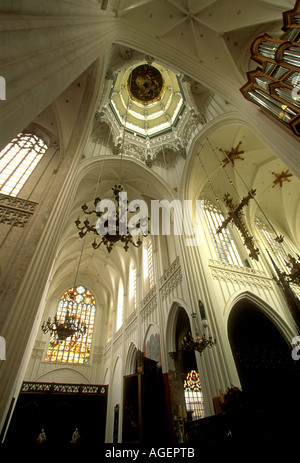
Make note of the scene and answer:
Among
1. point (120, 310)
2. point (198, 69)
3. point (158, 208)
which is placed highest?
point (158, 208)

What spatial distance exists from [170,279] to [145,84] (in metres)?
11.6

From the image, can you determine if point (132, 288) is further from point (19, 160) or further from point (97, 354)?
point (19, 160)

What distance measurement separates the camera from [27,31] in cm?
309

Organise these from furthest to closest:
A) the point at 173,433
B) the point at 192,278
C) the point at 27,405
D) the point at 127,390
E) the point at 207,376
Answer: the point at 27,405, the point at 192,278, the point at 127,390, the point at 173,433, the point at 207,376

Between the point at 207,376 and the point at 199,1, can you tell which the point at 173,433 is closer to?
the point at 207,376

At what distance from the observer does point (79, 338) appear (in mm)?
17953

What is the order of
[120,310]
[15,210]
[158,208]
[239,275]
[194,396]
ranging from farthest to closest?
[120,310]
[158,208]
[194,396]
[239,275]
[15,210]

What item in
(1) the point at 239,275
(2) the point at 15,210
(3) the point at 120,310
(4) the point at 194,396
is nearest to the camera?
(2) the point at 15,210

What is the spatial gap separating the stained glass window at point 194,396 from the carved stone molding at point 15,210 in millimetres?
9560

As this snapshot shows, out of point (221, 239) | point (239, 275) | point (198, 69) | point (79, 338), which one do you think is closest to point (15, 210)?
point (198, 69)

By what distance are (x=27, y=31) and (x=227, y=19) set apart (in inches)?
338

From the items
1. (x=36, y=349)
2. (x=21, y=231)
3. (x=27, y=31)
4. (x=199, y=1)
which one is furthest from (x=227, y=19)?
(x=36, y=349)

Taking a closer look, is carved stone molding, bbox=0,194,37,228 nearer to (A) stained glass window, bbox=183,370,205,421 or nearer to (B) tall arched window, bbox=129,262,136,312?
(A) stained glass window, bbox=183,370,205,421

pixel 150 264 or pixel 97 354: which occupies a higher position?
pixel 150 264
